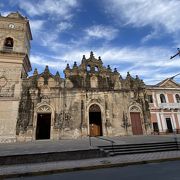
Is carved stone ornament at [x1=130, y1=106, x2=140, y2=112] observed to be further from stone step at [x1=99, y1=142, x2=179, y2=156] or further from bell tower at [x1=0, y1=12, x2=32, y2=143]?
bell tower at [x1=0, y1=12, x2=32, y2=143]

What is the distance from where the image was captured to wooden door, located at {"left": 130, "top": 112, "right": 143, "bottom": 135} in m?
21.3

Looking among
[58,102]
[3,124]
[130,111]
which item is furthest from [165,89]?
[3,124]

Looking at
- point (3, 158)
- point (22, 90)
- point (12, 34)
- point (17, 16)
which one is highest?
point (17, 16)

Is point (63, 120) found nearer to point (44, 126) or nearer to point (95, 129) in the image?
point (44, 126)

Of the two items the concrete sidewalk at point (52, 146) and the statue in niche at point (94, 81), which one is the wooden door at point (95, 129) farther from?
the concrete sidewalk at point (52, 146)

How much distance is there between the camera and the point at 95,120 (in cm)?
2194

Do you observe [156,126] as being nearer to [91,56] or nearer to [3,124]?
[91,56]

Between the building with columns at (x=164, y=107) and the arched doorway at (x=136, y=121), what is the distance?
19.7 feet

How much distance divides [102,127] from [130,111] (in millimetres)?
4595

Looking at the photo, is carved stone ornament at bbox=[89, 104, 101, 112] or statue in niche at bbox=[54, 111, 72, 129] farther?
carved stone ornament at bbox=[89, 104, 101, 112]

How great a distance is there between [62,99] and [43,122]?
16.4ft

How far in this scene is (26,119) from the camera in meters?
18.7

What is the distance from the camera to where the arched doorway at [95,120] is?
2114 cm

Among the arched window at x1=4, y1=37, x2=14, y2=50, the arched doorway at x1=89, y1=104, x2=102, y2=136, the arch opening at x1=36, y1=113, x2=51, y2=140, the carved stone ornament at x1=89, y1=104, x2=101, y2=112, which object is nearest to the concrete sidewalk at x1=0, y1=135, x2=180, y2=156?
the arched doorway at x1=89, y1=104, x2=102, y2=136
